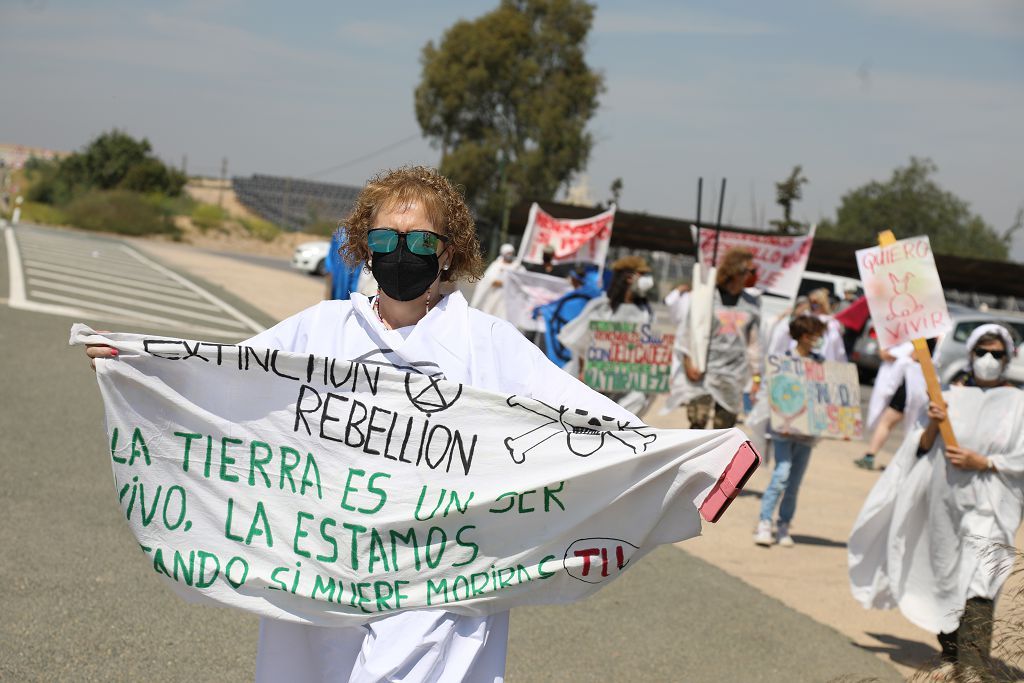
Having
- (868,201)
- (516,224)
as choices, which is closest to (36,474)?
(516,224)

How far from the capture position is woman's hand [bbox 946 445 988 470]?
19.1 ft

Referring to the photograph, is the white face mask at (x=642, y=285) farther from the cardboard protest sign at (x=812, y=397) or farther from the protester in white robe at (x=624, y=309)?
the cardboard protest sign at (x=812, y=397)

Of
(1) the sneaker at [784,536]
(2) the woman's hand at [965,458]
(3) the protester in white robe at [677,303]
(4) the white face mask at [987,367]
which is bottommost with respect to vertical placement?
(1) the sneaker at [784,536]

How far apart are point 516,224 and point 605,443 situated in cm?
2327

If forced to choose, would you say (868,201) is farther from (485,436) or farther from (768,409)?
(485,436)

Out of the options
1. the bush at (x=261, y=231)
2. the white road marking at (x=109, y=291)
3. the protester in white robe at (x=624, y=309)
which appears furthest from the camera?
the bush at (x=261, y=231)

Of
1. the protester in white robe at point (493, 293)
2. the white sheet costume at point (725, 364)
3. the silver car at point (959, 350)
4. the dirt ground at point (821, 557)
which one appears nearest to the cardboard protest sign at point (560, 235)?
the protester in white robe at point (493, 293)

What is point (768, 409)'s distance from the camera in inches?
348

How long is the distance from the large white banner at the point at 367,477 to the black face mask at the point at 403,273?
0.23 metres

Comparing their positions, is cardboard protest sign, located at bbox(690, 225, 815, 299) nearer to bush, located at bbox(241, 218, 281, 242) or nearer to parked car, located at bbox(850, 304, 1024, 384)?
parked car, located at bbox(850, 304, 1024, 384)

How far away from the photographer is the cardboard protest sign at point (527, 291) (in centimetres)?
1496

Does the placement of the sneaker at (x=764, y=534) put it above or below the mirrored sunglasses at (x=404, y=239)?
below

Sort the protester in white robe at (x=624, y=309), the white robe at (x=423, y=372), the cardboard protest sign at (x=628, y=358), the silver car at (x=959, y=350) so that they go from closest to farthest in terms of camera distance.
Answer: the white robe at (x=423, y=372), the cardboard protest sign at (x=628, y=358), the protester in white robe at (x=624, y=309), the silver car at (x=959, y=350)

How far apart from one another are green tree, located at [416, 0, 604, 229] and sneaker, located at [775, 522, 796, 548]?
44456 millimetres
